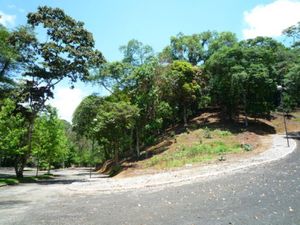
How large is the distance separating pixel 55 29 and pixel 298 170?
77.4 ft

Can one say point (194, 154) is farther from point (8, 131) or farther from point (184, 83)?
point (184, 83)

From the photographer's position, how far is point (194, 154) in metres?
27.1

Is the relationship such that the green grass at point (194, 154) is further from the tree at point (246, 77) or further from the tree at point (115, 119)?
the tree at point (246, 77)

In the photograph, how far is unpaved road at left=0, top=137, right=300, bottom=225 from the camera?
28.2 ft

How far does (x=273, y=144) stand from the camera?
2816cm

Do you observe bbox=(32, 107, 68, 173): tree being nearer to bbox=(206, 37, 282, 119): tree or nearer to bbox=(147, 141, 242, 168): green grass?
bbox=(147, 141, 242, 168): green grass

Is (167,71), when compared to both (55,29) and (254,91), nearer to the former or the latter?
(254,91)

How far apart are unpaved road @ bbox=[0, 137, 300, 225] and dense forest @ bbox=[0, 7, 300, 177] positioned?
14.4 metres

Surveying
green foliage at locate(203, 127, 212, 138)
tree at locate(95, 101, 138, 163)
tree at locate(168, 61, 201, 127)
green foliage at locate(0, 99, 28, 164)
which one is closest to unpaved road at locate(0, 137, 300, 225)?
green foliage at locate(0, 99, 28, 164)

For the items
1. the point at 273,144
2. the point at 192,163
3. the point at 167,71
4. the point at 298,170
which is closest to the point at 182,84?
the point at 167,71

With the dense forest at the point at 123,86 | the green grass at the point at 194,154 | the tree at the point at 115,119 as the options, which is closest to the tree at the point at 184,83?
the dense forest at the point at 123,86

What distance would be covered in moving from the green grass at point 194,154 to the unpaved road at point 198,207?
8855 millimetres

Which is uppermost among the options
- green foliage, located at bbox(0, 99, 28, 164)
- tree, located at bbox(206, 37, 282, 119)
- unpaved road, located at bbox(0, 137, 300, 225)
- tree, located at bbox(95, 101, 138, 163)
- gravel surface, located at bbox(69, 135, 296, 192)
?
tree, located at bbox(206, 37, 282, 119)

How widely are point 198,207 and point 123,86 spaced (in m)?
30.4
